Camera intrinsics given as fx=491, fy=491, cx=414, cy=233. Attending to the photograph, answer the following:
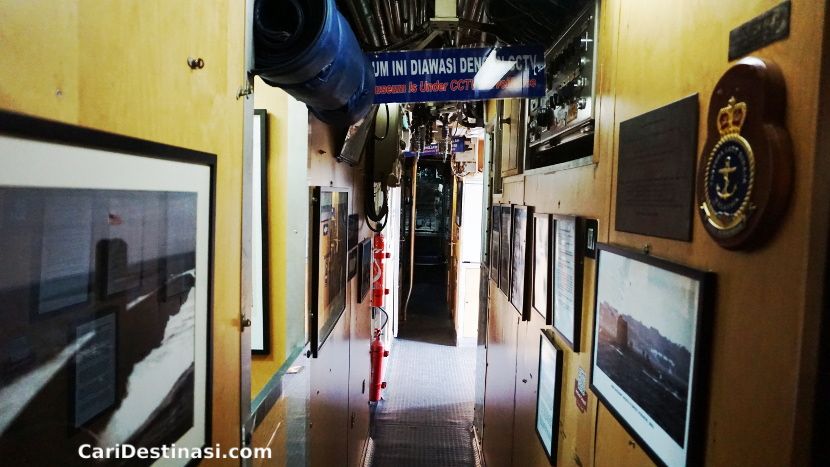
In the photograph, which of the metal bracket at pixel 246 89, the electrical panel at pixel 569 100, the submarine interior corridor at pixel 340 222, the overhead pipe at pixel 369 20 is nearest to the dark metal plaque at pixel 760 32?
the submarine interior corridor at pixel 340 222

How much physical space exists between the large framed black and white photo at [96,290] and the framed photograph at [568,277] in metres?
A: 1.47

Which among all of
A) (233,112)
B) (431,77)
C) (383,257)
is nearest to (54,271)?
(233,112)

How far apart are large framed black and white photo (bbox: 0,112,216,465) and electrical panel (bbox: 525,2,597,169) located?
166 centimetres

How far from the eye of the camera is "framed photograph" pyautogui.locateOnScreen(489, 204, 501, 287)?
423 centimetres

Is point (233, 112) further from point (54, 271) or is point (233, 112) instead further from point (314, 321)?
point (314, 321)

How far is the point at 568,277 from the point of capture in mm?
2143

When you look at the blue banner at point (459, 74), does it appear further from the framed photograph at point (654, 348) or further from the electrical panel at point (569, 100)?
the framed photograph at point (654, 348)

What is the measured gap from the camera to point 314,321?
255 centimetres

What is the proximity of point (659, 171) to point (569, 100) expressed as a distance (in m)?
1.14

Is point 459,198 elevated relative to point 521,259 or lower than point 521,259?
elevated

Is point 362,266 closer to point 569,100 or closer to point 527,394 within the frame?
point 527,394

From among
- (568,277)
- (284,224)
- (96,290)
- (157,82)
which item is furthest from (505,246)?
(96,290)

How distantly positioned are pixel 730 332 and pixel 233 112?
1.39 m

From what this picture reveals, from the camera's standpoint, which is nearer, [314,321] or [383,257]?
[314,321]
